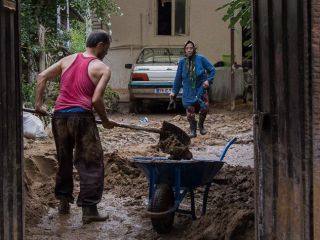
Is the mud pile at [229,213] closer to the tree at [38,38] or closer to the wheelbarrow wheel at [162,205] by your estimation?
the wheelbarrow wheel at [162,205]

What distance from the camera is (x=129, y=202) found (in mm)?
7574

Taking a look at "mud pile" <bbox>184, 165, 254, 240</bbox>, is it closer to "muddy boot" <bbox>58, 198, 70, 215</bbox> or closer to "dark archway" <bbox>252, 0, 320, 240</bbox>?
"dark archway" <bbox>252, 0, 320, 240</bbox>

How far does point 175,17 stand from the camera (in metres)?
22.5

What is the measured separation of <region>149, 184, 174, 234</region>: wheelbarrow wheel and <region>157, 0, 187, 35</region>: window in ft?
54.7

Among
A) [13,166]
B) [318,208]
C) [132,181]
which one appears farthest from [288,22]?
[132,181]

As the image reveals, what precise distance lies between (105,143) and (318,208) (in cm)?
850

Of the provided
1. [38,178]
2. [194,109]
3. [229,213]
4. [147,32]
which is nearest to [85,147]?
[229,213]

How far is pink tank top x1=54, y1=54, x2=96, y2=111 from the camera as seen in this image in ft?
21.8

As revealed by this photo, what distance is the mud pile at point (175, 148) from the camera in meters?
6.52

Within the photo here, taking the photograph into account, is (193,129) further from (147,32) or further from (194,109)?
(147,32)

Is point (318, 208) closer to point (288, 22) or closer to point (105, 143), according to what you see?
point (288, 22)

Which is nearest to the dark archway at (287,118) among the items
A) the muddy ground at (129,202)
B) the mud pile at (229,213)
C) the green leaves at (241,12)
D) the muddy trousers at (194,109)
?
the mud pile at (229,213)

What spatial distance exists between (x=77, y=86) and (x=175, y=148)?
1.17 meters

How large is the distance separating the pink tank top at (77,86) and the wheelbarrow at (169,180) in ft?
3.11
